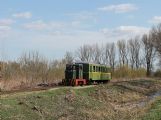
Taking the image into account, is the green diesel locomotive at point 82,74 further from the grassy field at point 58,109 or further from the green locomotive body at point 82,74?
the grassy field at point 58,109

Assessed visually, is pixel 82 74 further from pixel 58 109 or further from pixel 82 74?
pixel 58 109

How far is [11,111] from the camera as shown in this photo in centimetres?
1745

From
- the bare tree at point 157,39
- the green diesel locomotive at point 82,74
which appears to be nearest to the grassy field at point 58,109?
the green diesel locomotive at point 82,74

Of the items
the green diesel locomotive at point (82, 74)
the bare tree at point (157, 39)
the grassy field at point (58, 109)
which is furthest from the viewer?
the bare tree at point (157, 39)

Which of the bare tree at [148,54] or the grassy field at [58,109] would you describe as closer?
the grassy field at [58,109]

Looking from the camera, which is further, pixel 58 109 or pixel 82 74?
pixel 82 74

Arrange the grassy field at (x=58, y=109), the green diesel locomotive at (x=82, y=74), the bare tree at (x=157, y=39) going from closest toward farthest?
the grassy field at (x=58, y=109), the green diesel locomotive at (x=82, y=74), the bare tree at (x=157, y=39)

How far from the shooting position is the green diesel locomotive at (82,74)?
1565 inches

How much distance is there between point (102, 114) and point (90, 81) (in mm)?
21869

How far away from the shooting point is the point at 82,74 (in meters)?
42.2

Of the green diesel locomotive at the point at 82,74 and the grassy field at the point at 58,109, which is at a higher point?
the green diesel locomotive at the point at 82,74

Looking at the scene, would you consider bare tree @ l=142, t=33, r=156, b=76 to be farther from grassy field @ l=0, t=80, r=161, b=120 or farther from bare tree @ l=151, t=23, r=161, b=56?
grassy field @ l=0, t=80, r=161, b=120

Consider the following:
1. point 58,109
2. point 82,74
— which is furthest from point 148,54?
point 58,109

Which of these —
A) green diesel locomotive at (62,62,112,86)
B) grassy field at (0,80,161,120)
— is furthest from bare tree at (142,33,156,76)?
grassy field at (0,80,161,120)
